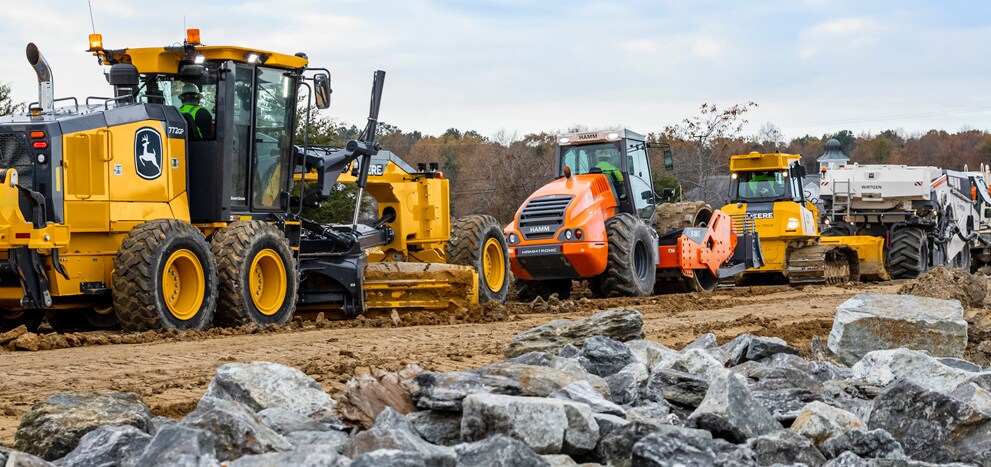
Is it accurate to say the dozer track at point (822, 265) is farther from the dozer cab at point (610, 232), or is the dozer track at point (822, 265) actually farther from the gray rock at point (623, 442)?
the gray rock at point (623, 442)

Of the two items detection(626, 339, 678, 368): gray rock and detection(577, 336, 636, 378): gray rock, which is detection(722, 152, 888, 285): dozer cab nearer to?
detection(626, 339, 678, 368): gray rock

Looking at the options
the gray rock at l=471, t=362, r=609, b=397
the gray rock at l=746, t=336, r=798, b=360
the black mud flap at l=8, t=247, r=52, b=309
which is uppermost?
the black mud flap at l=8, t=247, r=52, b=309

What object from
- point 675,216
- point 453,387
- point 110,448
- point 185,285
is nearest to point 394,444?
point 453,387

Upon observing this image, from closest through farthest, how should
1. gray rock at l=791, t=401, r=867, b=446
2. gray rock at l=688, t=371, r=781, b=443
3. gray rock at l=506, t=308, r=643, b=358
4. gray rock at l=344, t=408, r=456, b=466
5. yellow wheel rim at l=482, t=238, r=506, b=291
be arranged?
gray rock at l=344, t=408, r=456, b=466 < gray rock at l=688, t=371, r=781, b=443 < gray rock at l=791, t=401, r=867, b=446 < gray rock at l=506, t=308, r=643, b=358 < yellow wheel rim at l=482, t=238, r=506, b=291

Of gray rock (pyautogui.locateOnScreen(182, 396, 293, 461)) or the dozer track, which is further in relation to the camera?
the dozer track

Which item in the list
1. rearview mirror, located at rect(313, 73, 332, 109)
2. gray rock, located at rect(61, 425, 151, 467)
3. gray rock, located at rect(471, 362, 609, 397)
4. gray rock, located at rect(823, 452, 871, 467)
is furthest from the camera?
rearview mirror, located at rect(313, 73, 332, 109)

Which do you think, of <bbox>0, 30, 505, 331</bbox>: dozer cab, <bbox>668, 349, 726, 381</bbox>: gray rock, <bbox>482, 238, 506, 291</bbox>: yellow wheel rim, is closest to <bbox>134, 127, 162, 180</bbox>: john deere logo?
<bbox>0, 30, 505, 331</bbox>: dozer cab

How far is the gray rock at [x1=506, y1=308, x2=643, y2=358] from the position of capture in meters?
8.71

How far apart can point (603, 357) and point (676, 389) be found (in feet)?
4.30

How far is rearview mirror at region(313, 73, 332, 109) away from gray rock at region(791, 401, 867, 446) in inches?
300

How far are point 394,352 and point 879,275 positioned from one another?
52.3 feet

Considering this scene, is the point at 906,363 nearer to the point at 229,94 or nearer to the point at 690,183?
the point at 229,94

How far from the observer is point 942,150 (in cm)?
8856

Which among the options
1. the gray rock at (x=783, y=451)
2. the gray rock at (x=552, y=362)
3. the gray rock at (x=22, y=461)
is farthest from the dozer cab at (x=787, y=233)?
the gray rock at (x=22, y=461)
